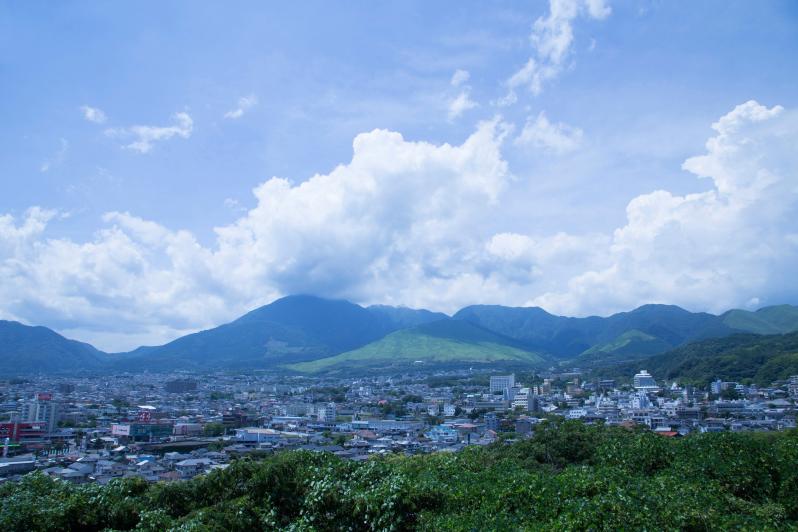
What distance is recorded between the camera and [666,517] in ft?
18.5

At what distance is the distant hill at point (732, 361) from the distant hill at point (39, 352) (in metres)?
119

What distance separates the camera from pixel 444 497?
23.5 ft

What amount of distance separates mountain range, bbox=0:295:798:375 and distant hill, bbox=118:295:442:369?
0.96 feet

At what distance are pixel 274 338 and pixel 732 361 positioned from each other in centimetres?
12237

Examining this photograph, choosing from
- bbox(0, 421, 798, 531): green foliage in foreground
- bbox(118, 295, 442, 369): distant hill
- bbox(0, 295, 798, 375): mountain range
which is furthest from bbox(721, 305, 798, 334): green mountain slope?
bbox(0, 421, 798, 531): green foliage in foreground

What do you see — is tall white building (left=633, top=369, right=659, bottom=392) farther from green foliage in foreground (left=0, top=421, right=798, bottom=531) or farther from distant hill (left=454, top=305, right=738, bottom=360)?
green foliage in foreground (left=0, top=421, right=798, bottom=531)

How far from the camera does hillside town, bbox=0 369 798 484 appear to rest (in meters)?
29.1

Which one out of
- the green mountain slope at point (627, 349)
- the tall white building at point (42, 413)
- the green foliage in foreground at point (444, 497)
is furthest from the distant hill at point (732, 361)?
the tall white building at point (42, 413)

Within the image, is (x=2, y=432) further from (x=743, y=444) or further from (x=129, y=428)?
(x=743, y=444)

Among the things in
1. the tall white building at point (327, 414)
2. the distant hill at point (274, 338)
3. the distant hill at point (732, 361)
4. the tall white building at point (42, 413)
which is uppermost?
the distant hill at point (274, 338)

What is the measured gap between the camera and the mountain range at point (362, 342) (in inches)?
4717

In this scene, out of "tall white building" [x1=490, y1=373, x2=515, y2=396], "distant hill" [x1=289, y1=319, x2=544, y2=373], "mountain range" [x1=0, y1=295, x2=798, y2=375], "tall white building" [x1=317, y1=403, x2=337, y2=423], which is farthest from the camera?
"mountain range" [x1=0, y1=295, x2=798, y2=375]

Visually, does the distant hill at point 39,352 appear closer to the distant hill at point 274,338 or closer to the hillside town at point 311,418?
the distant hill at point 274,338

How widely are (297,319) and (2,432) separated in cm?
14239
